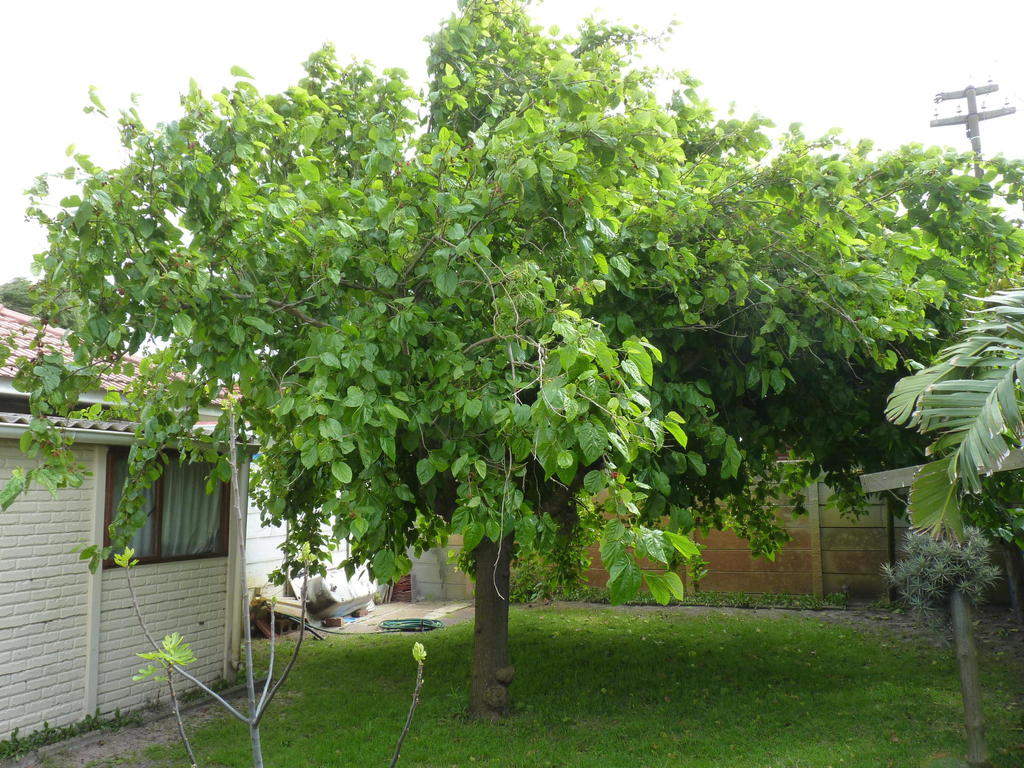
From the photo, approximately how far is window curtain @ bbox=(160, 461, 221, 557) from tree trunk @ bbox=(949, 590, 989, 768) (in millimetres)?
6096

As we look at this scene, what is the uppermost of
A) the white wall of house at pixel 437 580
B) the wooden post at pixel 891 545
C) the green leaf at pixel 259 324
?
the green leaf at pixel 259 324

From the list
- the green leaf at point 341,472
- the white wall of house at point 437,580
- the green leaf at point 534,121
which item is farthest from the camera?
the white wall of house at point 437,580

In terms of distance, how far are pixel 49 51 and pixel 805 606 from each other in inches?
572

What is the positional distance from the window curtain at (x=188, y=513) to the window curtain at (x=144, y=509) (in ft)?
0.46

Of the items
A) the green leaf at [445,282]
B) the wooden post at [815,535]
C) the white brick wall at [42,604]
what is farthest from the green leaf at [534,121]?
the wooden post at [815,535]

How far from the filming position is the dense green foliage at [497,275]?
3.63 m

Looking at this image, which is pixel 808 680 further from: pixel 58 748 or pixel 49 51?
pixel 49 51

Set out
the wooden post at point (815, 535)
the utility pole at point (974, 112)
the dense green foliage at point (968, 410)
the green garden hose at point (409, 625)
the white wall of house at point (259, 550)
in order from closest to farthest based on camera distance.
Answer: the dense green foliage at point (968, 410), the green garden hose at point (409, 625), the white wall of house at point (259, 550), the wooden post at point (815, 535), the utility pole at point (974, 112)

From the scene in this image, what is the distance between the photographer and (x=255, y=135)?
4.36 metres

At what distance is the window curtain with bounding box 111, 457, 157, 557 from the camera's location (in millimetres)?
6926

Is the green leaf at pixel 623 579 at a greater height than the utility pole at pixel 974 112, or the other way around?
the utility pole at pixel 974 112

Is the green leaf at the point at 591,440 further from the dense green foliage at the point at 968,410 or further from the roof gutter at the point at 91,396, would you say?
the roof gutter at the point at 91,396

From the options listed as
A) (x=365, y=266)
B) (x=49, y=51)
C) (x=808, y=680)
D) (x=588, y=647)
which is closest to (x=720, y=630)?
(x=588, y=647)

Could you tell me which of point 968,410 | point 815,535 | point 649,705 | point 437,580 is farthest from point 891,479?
point 437,580
